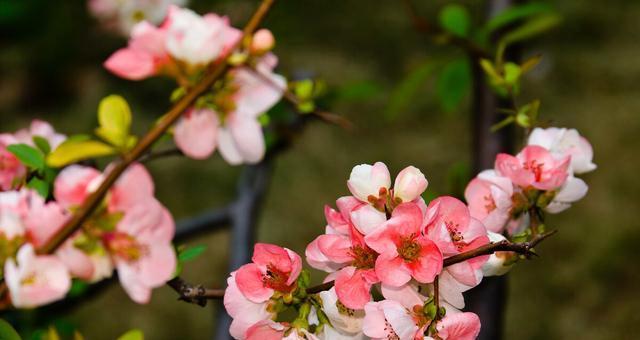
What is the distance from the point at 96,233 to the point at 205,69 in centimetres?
11

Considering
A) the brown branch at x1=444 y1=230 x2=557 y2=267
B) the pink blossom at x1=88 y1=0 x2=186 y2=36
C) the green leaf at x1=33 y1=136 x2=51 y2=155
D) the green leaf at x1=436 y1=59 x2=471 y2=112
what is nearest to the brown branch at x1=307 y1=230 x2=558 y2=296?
the brown branch at x1=444 y1=230 x2=557 y2=267

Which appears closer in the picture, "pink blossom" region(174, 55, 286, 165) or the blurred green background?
"pink blossom" region(174, 55, 286, 165)

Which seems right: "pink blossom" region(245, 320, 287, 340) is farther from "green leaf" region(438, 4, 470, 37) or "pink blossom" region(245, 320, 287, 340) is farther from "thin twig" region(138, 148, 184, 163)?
"green leaf" region(438, 4, 470, 37)

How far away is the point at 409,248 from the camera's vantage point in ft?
1.03

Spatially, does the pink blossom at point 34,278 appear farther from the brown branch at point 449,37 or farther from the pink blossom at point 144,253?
the brown branch at point 449,37

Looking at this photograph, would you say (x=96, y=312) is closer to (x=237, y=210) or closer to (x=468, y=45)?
(x=237, y=210)

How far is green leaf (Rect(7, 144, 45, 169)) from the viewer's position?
1.22 feet

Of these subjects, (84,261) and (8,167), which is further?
(8,167)

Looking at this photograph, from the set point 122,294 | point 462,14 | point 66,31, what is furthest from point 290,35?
point 462,14

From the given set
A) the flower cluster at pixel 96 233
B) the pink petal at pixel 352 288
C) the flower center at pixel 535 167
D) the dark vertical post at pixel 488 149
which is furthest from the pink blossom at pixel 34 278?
the dark vertical post at pixel 488 149

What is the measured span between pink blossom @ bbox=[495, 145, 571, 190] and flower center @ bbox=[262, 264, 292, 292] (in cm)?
12

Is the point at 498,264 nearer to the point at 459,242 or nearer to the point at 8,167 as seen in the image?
the point at 459,242

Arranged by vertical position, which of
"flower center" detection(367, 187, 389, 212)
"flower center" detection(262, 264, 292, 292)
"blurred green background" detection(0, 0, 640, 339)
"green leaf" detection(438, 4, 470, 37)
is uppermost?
"flower center" detection(367, 187, 389, 212)

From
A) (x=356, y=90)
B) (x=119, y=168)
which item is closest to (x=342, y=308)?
(x=119, y=168)
